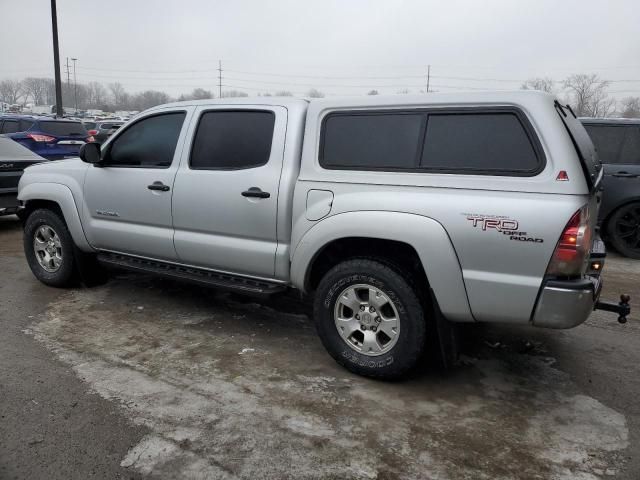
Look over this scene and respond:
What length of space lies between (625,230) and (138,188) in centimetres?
660

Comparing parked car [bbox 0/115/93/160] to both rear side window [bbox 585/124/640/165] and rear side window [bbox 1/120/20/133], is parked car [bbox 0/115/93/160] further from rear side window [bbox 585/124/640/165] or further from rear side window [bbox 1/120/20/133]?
rear side window [bbox 585/124/640/165]

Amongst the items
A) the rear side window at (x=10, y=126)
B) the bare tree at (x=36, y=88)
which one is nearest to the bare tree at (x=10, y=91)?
the bare tree at (x=36, y=88)

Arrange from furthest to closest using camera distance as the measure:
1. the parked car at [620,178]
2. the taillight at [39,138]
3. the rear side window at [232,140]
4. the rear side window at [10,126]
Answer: the rear side window at [10,126], the taillight at [39,138], the parked car at [620,178], the rear side window at [232,140]

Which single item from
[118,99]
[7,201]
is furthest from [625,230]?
[118,99]

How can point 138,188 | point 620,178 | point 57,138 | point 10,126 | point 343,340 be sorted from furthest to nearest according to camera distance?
point 10,126
point 57,138
point 620,178
point 138,188
point 343,340

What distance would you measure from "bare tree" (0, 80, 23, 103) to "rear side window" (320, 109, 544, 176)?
367 ft

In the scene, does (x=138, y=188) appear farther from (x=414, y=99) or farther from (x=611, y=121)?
(x=611, y=121)

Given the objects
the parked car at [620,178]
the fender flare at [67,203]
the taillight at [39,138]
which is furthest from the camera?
the taillight at [39,138]

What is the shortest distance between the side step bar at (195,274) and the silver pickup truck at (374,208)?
A: 2 cm

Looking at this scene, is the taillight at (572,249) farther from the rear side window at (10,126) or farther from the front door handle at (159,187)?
the rear side window at (10,126)

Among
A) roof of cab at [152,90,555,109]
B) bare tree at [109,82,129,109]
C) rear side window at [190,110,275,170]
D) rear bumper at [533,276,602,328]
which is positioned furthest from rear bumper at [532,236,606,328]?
bare tree at [109,82,129,109]

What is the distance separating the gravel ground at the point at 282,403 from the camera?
264 cm

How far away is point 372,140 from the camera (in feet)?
11.6

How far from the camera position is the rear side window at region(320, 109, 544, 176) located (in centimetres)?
302
